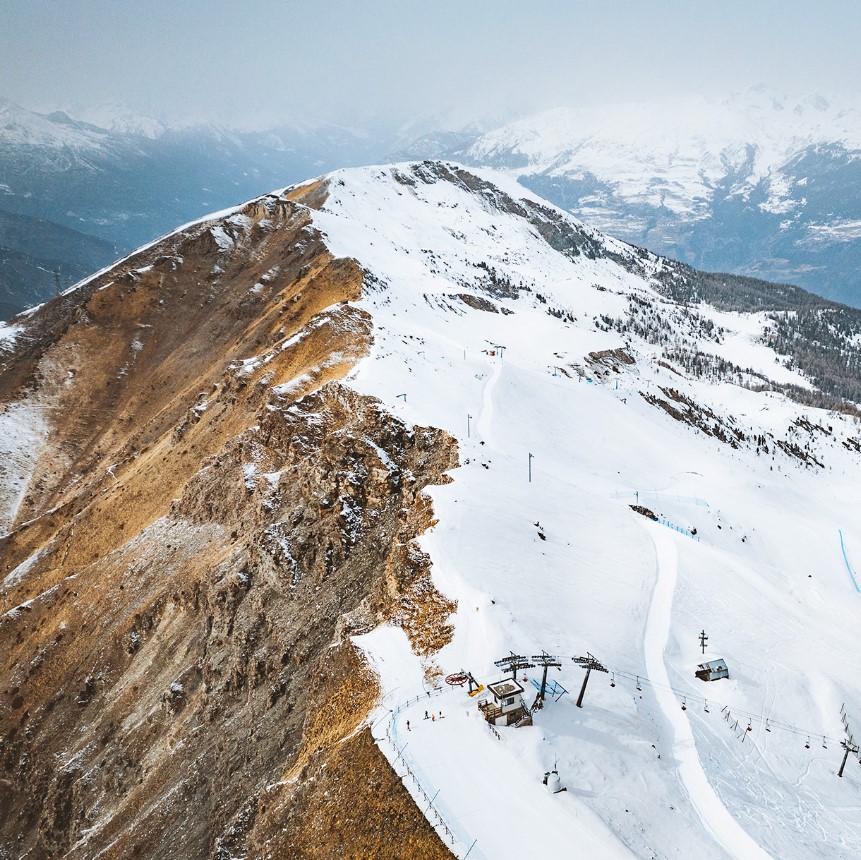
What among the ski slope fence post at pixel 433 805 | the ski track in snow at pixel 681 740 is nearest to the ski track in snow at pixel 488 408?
the ski track in snow at pixel 681 740

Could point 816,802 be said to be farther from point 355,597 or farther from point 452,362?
point 452,362

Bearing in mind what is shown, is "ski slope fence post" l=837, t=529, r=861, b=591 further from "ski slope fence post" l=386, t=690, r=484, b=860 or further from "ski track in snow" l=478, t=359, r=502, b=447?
"ski slope fence post" l=386, t=690, r=484, b=860

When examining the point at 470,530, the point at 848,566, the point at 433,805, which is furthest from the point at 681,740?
the point at 848,566

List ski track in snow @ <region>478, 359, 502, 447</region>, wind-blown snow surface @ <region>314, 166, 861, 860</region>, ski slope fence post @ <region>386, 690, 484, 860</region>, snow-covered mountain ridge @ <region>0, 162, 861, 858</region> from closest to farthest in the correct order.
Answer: ski slope fence post @ <region>386, 690, 484, 860</region>, wind-blown snow surface @ <region>314, 166, 861, 860</region>, snow-covered mountain ridge @ <region>0, 162, 861, 858</region>, ski track in snow @ <region>478, 359, 502, 447</region>

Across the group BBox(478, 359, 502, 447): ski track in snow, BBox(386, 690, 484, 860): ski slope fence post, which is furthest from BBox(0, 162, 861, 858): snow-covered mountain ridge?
BBox(478, 359, 502, 447): ski track in snow

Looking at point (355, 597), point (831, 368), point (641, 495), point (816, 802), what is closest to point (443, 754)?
point (355, 597)

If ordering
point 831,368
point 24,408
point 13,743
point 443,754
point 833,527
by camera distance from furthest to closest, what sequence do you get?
point 831,368
point 24,408
point 833,527
point 13,743
point 443,754
